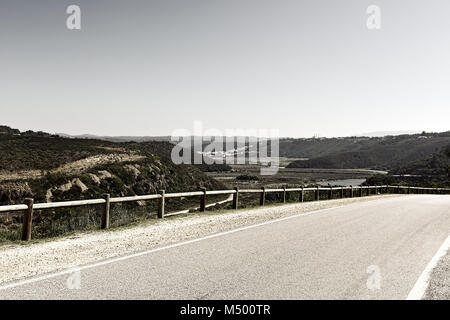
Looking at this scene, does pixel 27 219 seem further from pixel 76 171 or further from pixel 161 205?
pixel 76 171

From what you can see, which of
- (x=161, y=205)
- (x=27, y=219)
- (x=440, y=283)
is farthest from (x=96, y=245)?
(x=440, y=283)

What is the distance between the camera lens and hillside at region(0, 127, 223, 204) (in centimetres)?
3086

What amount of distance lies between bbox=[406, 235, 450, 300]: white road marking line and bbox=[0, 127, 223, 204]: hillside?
90.7 ft

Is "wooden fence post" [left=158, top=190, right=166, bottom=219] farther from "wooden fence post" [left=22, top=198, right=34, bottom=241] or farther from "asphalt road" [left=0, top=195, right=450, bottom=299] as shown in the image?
"wooden fence post" [left=22, top=198, right=34, bottom=241]

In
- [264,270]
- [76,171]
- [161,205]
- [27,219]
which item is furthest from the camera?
[76,171]

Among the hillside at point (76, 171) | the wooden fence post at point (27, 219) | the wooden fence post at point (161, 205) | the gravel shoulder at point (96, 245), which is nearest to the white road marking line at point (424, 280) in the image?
the gravel shoulder at point (96, 245)

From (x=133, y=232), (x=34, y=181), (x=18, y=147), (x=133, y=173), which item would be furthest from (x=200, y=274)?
(x=18, y=147)

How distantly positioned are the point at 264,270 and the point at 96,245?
163 inches

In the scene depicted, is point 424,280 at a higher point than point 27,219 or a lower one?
lower

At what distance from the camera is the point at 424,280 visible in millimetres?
6000

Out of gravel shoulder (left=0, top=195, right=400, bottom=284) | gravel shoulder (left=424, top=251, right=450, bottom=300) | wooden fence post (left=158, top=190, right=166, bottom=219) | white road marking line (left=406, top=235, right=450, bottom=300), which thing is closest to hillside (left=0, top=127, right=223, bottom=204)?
wooden fence post (left=158, top=190, right=166, bottom=219)
